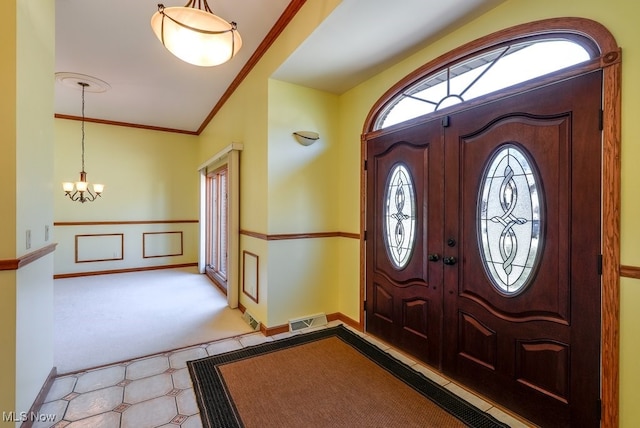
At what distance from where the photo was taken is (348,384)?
2.21 m

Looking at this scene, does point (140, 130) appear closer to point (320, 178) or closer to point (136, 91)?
point (136, 91)

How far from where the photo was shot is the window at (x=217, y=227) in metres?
4.72

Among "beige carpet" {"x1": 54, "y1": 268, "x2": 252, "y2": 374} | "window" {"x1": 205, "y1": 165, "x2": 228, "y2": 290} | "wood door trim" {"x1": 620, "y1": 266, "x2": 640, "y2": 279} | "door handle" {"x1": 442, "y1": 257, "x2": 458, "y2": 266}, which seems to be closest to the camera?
"wood door trim" {"x1": 620, "y1": 266, "x2": 640, "y2": 279}

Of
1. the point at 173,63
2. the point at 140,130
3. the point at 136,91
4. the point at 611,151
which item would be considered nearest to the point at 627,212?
the point at 611,151

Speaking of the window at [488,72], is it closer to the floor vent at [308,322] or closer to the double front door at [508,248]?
the double front door at [508,248]

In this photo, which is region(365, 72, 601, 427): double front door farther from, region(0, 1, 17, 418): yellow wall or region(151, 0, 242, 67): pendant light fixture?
region(0, 1, 17, 418): yellow wall

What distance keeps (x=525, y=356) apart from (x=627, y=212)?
3.29 ft

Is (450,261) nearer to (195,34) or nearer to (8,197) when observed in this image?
(195,34)

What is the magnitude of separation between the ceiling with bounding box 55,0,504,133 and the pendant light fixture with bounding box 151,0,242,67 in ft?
2.76

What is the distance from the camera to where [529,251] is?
1.83 m

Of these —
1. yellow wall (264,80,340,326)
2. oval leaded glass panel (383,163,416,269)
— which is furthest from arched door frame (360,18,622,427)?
yellow wall (264,80,340,326)

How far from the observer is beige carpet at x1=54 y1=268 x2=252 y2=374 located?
2.73 meters

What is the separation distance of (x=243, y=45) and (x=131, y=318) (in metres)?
3.33

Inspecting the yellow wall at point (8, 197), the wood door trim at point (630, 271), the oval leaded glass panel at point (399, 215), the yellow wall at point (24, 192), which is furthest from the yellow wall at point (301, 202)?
the wood door trim at point (630, 271)
